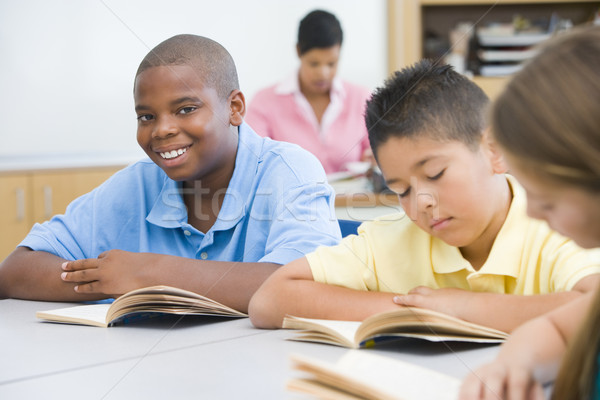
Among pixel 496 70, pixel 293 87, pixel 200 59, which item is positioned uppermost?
pixel 496 70

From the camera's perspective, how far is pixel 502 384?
0.56 m

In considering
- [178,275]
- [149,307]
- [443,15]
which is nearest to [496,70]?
[443,15]

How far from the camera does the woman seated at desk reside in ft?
9.23

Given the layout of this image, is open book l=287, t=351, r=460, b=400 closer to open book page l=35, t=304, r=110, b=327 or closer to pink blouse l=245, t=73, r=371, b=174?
open book page l=35, t=304, r=110, b=327

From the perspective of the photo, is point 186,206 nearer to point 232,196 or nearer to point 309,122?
point 232,196

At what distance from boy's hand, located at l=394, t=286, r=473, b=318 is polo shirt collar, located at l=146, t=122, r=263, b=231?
0.54 meters

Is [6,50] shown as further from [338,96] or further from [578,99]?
[578,99]

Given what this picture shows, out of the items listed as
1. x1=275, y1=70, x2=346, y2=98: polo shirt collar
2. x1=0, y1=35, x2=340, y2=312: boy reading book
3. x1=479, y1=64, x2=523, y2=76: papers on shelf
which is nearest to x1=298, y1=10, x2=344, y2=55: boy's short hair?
x1=275, y1=70, x2=346, y2=98: polo shirt collar

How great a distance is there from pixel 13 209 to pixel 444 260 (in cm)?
238

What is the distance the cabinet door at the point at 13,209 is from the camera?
9.43ft

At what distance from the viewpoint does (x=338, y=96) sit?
9.71 ft

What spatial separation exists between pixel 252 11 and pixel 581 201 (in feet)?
10.4

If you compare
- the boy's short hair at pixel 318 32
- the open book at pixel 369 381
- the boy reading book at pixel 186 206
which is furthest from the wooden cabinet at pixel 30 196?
the open book at pixel 369 381

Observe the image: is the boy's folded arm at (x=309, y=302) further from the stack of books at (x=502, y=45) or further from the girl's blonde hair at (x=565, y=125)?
the stack of books at (x=502, y=45)
